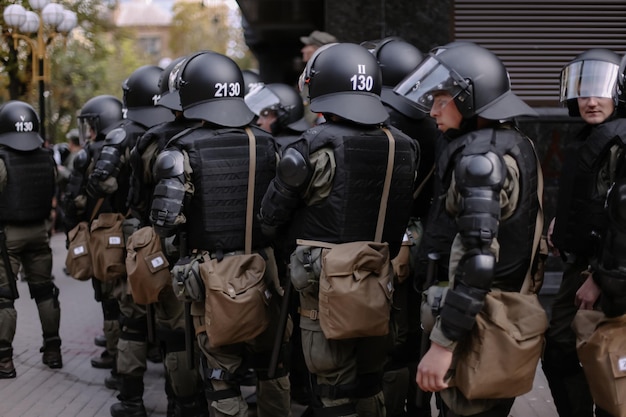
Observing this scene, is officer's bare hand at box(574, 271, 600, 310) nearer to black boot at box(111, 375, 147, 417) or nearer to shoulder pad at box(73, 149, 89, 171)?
black boot at box(111, 375, 147, 417)

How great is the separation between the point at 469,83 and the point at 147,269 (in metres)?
2.48

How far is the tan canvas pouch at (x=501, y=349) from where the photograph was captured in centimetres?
337

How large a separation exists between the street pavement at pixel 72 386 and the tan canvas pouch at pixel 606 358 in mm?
2031

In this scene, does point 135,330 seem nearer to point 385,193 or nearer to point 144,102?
point 144,102

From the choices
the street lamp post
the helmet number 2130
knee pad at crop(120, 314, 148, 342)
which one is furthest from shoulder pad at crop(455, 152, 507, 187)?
the street lamp post

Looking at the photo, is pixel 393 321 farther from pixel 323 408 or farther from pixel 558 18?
pixel 558 18

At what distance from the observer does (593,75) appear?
173 inches

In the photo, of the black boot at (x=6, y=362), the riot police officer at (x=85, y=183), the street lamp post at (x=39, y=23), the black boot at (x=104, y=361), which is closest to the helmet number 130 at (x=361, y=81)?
the riot police officer at (x=85, y=183)

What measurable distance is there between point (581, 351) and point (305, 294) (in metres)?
1.40

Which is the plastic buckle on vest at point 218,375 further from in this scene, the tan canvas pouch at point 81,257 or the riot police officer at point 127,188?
the tan canvas pouch at point 81,257

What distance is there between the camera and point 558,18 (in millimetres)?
7914

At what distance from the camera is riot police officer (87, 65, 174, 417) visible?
18.6 feet

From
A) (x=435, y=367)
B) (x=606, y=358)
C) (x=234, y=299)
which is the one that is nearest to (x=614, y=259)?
(x=606, y=358)

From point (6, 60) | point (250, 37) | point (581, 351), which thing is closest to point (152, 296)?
point (581, 351)
